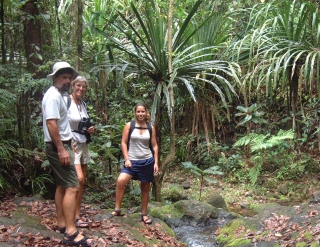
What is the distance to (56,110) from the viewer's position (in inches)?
128

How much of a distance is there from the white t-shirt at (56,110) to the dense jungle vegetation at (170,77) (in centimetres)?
139

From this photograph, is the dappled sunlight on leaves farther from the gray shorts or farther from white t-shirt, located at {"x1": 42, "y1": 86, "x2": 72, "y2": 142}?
white t-shirt, located at {"x1": 42, "y1": 86, "x2": 72, "y2": 142}

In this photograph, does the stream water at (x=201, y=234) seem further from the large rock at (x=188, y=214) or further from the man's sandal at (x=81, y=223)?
the man's sandal at (x=81, y=223)

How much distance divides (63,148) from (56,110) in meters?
0.32

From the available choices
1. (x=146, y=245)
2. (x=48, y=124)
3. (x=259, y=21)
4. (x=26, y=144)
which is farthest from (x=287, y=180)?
(x=48, y=124)

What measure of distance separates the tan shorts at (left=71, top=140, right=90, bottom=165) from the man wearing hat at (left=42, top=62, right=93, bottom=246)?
1.52 feet

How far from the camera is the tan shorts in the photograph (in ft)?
12.9

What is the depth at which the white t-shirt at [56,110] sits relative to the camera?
3.25 meters

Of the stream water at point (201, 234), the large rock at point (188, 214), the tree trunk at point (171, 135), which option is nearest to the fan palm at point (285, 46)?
the tree trunk at point (171, 135)

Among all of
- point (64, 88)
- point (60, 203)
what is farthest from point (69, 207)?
point (64, 88)

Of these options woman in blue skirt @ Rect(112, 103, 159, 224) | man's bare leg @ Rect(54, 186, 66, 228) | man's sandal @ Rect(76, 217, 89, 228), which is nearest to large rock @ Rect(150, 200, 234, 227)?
woman in blue skirt @ Rect(112, 103, 159, 224)

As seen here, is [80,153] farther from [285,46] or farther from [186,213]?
[285,46]

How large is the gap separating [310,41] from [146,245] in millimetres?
4798

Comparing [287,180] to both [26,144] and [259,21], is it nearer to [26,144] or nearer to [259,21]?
[259,21]
